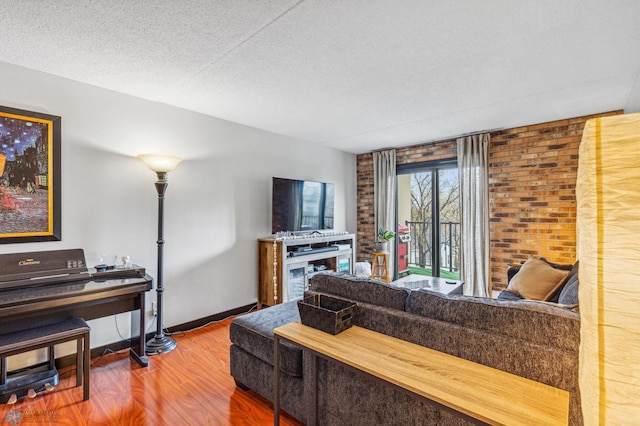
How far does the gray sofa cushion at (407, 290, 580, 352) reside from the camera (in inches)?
45.3

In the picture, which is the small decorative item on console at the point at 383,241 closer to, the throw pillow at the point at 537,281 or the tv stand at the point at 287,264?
the tv stand at the point at 287,264

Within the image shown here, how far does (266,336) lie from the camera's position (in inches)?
76.5

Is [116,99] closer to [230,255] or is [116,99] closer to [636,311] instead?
[230,255]

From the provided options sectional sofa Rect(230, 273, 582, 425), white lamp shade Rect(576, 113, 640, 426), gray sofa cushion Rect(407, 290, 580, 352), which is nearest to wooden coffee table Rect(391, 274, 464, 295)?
sectional sofa Rect(230, 273, 582, 425)

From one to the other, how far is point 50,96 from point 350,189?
4237 millimetres

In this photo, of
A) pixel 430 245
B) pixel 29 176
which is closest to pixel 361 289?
pixel 29 176

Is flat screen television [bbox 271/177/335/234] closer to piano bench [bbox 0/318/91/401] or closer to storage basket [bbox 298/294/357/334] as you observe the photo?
piano bench [bbox 0/318/91/401]

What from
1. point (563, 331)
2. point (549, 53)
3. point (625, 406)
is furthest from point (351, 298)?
point (549, 53)

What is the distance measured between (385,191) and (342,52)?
11.1 feet

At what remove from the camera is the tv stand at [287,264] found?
381 cm

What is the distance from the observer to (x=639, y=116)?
1.27ft

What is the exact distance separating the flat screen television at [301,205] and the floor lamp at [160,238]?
4.70 ft

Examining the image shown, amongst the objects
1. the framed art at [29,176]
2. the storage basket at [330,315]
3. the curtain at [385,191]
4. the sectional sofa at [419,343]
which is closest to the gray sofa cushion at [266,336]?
the sectional sofa at [419,343]

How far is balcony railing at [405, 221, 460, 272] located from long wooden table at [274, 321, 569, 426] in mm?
3704
